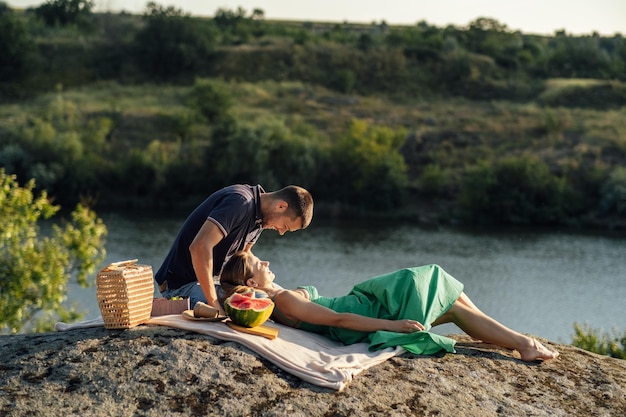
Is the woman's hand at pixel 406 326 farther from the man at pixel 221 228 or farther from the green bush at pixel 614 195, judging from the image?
the green bush at pixel 614 195

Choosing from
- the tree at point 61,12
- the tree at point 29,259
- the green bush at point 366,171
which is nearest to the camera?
the tree at point 29,259

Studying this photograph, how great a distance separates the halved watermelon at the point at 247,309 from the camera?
6227 mm

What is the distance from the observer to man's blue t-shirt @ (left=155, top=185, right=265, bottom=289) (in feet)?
21.7

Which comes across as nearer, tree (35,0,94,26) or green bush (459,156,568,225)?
green bush (459,156,568,225)

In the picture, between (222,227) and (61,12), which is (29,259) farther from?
(61,12)

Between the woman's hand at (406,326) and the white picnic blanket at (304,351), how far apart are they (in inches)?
6.5

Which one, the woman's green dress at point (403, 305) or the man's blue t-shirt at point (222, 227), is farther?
the man's blue t-shirt at point (222, 227)

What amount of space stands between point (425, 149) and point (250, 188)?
1936 inches

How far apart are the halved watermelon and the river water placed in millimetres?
16581

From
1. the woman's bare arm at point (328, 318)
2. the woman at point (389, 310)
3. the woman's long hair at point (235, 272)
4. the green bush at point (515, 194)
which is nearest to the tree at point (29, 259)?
the woman's long hair at point (235, 272)

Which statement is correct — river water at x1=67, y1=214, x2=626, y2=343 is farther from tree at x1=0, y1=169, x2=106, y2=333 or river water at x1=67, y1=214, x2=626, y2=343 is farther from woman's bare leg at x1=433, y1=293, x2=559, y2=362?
woman's bare leg at x1=433, y1=293, x2=559, y2=362

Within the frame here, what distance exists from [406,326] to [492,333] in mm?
845

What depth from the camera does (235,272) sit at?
678cm

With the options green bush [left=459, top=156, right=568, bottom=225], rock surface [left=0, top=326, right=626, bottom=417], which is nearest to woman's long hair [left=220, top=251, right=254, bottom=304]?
rock surface [left=0, top=326, right=626, bottom=417]
